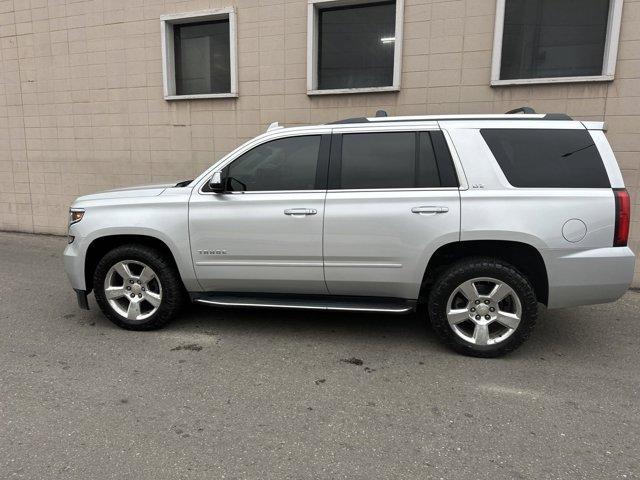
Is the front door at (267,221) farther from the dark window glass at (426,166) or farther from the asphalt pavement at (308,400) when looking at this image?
the dark window glass at (426,166)

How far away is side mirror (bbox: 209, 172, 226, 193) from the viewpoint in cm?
399

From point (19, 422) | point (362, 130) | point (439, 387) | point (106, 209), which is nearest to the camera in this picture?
point (19, 422)

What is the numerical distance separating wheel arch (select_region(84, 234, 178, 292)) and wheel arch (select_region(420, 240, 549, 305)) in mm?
2317

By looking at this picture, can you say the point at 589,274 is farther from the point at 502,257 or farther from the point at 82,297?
the point at 82,297

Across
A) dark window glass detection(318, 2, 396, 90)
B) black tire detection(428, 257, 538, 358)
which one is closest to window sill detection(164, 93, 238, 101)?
dark window glass detection(318, 2, 396, 90)

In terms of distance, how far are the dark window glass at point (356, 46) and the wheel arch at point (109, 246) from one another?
12.9ft

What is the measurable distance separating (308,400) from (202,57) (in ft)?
21.3

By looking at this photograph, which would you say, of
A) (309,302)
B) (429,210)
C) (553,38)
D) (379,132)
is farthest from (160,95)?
(553,38)

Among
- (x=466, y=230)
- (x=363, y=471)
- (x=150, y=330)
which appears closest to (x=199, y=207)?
(x=150, y=330)

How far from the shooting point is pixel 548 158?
3.65 metres

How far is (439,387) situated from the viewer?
3420 mm

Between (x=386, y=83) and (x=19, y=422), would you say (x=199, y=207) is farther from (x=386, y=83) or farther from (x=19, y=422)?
(x=386, y=83)

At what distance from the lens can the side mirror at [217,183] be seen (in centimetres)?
399

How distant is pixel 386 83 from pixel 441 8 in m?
1.18
